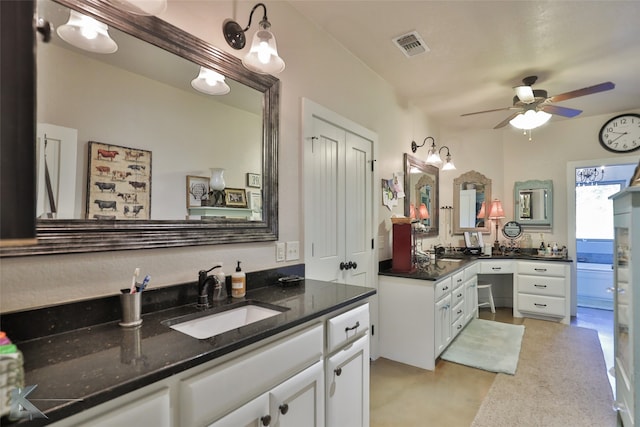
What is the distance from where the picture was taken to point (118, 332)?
3.53ft

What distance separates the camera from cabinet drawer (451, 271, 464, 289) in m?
3.18

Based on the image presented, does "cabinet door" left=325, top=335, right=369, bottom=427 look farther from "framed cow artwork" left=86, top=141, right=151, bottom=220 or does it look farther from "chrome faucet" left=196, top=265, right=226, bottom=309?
"framed cow artwork" left=86, top=141, right=151, bottom=220

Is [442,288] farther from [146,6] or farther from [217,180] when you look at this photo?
[146,6]

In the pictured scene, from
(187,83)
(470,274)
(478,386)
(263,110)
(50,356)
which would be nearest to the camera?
(50,356)

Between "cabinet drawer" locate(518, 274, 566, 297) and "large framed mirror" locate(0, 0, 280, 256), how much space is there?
3884 millimetres

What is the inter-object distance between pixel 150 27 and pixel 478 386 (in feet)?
10.2

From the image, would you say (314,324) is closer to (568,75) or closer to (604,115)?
(568,75)

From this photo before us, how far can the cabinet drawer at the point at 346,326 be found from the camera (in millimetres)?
1436

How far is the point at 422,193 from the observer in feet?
13.3

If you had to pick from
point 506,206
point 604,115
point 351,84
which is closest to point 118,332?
point 351,84

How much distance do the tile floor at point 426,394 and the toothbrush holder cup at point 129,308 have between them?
1626 millimetres

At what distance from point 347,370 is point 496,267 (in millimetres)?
3518

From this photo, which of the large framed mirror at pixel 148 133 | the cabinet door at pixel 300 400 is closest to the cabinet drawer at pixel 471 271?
the large framed mirror at pixel 148 133

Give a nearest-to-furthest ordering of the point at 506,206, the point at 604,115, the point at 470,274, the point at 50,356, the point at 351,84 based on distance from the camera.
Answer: the point at 50,356, the point at 351,84, the point at 470,274, the point at 604,115, the point at 506,206
